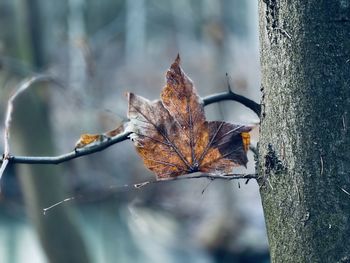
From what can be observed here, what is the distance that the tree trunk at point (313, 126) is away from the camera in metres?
0.86

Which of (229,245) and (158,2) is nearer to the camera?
(229,245)

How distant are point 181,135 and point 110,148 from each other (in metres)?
8.40

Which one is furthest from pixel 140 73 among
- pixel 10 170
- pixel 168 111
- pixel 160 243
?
pixel 168 111

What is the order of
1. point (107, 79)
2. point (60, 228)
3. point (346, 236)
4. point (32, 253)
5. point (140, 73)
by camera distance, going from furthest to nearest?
point (140, 73) < point (107, 79) < point (32, 253) < point (60, 228) < point (346, 236)

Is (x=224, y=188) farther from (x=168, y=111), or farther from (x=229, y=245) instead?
(x=168, y=111)

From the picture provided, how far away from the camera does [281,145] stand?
896mm

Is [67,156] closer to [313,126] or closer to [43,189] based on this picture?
[313,126]

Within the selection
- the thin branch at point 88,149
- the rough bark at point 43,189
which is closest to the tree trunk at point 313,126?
the thin branch at point 88,149

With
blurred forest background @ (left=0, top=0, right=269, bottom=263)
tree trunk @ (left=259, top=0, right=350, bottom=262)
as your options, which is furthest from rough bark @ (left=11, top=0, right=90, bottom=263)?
tree trunk @ (left=259, top=0, right=350, bottom=262)

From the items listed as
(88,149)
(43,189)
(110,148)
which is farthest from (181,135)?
(110,148)

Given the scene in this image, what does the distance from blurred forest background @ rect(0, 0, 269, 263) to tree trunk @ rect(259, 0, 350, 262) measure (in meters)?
0.15

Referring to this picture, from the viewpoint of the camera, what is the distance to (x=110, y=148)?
30.7ft

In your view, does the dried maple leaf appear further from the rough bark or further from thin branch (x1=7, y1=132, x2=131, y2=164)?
the rough bark

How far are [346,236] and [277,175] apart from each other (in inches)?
4.9
